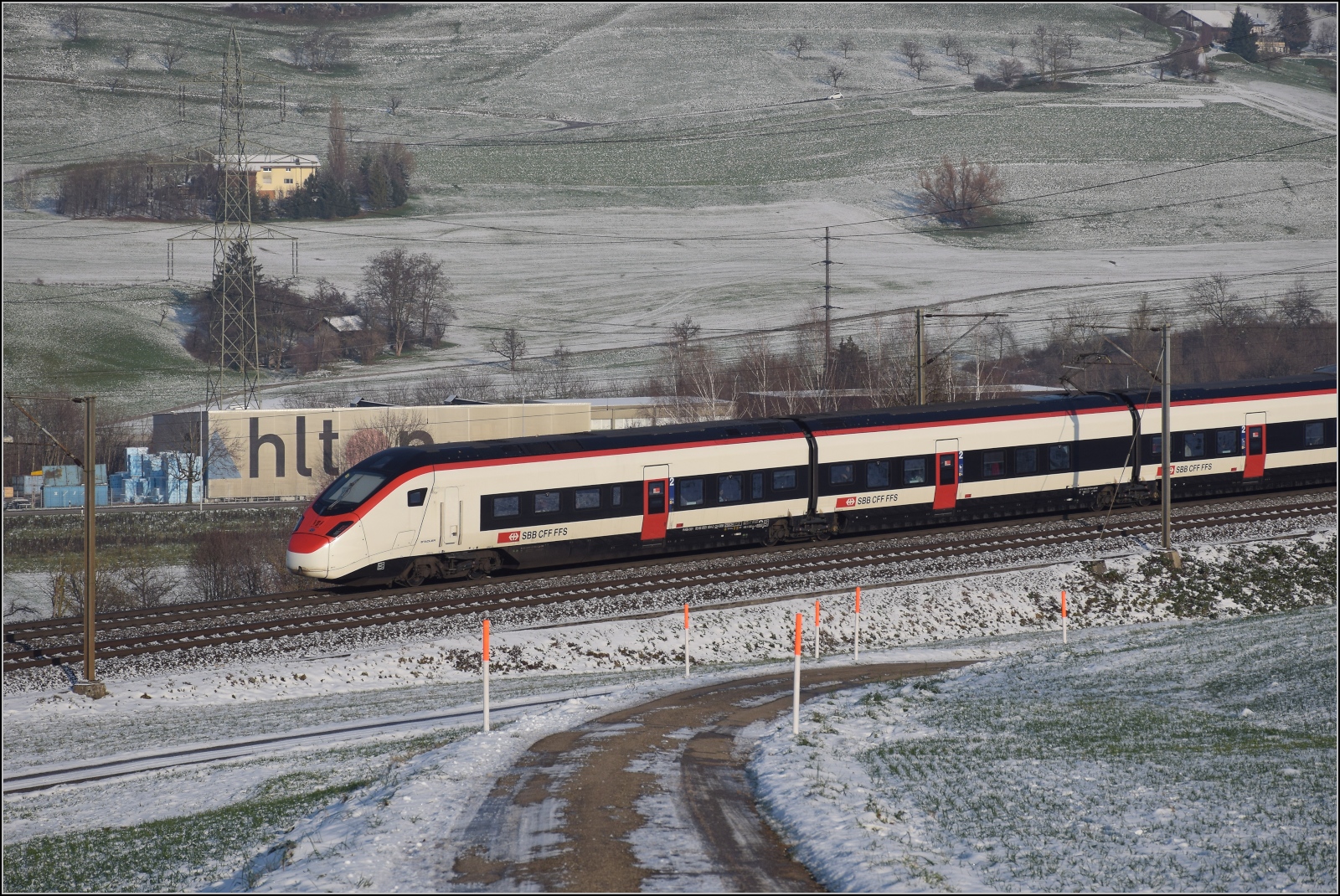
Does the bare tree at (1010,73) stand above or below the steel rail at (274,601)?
above

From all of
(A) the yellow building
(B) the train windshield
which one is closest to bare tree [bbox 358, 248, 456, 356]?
(A) the yellow building

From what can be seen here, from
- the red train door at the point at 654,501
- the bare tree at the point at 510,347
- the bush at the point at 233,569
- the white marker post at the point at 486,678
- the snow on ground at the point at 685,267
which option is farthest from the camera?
the snow on ground at the point at 685,267

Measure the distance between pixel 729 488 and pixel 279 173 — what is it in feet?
526

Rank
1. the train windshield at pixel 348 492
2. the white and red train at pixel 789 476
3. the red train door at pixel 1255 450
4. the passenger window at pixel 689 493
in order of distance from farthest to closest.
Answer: the red train door at pixel 1255 450 → the passenger window at pixel 689 493 → the white and red train at pixel 789 476 → the train windshield at pixel 348 492

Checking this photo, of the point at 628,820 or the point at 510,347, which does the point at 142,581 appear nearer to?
the point at 628,820

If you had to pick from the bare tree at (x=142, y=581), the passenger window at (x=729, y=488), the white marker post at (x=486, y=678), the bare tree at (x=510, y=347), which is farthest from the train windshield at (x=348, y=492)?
the bare tree at (x=510, y=347)

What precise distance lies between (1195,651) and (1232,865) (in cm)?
1320

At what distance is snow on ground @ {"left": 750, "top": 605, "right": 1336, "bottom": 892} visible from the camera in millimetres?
10867

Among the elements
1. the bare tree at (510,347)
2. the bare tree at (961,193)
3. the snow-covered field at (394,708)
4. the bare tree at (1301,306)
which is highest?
the bare tree at (961,193)

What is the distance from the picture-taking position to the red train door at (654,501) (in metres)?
33.0

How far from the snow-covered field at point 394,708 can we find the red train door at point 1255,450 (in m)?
5.06

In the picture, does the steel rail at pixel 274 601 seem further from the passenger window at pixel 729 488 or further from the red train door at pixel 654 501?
the passenger window at pixel 729 488

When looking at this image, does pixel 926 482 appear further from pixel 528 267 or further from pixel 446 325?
pixel 528 267

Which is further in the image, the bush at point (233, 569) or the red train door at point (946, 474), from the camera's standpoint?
the bush at point (233, 569)
